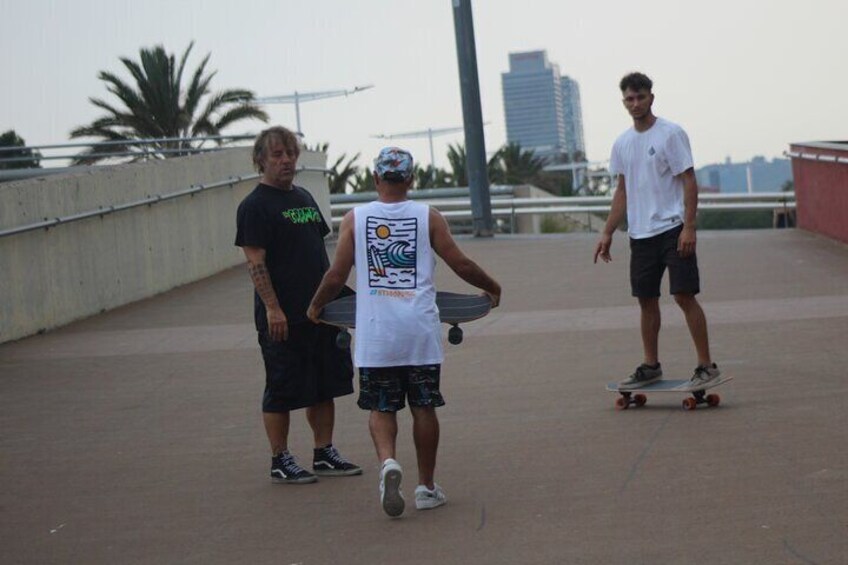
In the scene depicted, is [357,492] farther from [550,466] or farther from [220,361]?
[220,361]

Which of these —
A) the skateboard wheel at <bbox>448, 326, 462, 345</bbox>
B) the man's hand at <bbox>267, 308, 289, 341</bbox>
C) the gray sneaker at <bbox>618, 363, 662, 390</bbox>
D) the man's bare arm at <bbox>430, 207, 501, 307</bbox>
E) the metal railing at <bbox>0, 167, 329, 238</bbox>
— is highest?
the metal railing at <bbox>0, 167, 329, 238</bbox>

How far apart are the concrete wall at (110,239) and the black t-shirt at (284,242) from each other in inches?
276

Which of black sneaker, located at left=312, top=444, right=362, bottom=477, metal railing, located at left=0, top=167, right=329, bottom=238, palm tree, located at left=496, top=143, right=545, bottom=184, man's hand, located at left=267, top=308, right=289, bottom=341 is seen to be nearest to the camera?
man's hand, located at left=267, top=308, right=289, bottom=341

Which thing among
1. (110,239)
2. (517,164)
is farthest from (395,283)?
(517,164)

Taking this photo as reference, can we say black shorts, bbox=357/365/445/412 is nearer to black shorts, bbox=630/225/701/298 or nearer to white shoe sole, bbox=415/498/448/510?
white shoe sole, bbox=415/498/448/510

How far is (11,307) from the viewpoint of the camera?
13992 millimetres

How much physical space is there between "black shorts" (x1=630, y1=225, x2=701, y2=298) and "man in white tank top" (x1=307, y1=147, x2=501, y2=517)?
2.37 meters

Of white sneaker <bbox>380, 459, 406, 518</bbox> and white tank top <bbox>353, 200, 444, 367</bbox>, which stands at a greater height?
white tank top <bbox>353, 200, 444, 367</bbox>

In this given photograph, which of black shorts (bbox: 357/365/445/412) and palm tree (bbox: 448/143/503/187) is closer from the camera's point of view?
black shorts (bbox: 357/365/445/412)

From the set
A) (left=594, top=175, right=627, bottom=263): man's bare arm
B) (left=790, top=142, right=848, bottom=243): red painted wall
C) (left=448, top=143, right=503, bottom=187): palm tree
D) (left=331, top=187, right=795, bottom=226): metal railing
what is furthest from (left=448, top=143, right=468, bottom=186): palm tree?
(left=594, top=175, right=627, bottom=263): man's bare arm

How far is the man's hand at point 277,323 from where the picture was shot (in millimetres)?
7332

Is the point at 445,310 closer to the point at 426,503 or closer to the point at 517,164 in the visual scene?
the point at 426,503

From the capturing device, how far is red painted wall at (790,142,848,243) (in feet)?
58.5

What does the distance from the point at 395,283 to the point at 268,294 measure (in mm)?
1034
